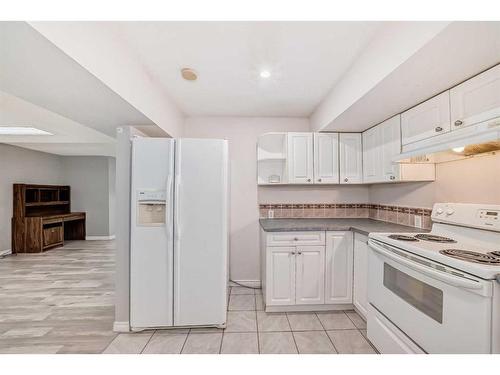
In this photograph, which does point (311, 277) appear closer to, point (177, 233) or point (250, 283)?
point (250, 283)

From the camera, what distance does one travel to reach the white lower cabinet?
2.50 meters

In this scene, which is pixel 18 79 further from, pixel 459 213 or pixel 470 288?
pixel 459 213

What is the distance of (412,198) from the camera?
2.46 m

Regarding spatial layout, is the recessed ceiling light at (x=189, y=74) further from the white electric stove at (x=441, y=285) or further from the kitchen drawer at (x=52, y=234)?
the kitchen drawer at (x=52, y=234)

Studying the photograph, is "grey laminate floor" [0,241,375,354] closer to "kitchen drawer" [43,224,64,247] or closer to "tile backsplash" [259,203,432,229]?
"tile backsplash" [259,203,432,229]

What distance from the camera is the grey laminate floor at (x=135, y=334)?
77.5 inches

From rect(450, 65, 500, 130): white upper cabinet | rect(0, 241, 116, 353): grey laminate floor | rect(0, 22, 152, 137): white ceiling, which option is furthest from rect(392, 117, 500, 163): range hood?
rect(0, 241, 116, 353): grey laminate floor

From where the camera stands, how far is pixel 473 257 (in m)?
1.27

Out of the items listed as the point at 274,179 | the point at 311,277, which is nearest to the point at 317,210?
the point at 274,179

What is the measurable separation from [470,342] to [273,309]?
1.72m

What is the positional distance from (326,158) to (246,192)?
1.14 metres

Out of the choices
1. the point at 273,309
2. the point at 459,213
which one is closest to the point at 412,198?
the point at 459,213

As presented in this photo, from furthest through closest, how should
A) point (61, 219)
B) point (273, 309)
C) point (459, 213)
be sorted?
point (61, 219) → point (273, 309) → point (459, 213)

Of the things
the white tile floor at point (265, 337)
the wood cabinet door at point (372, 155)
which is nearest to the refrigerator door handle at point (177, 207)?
the white tile floor at point (265, 337)
